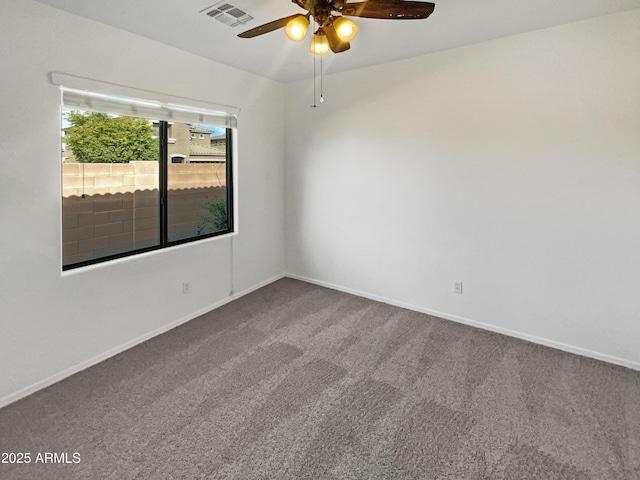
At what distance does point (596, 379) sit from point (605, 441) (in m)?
0.70

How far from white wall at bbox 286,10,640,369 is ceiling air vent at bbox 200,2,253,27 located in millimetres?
1618

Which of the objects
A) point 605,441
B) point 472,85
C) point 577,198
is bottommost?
point 605,441

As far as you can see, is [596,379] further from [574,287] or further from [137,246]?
[137,246]

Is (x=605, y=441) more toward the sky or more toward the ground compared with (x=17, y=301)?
more toward the ground

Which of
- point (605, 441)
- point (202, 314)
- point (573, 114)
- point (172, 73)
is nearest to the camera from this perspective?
point (605, 441)

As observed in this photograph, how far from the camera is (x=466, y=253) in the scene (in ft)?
10.8

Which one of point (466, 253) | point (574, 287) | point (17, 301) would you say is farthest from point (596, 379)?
point (17, 301)

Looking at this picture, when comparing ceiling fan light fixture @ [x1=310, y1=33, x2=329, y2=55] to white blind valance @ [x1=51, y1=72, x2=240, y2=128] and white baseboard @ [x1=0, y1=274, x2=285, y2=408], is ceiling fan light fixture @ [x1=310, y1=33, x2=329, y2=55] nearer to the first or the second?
white blind valance @ [x1=51, y1=72, x2=240, y2=128]

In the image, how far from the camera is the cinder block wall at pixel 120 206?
2.67 metres

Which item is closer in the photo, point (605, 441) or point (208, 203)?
point (605, 441)

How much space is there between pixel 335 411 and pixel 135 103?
2771mm

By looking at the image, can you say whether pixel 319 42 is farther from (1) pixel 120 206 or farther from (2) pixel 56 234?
(2) pixel 56 234

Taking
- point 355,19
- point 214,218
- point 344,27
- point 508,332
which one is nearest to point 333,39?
point 344,27

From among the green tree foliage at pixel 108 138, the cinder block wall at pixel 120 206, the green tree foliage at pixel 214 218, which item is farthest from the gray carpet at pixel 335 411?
the green tree foliage at pixel 108 138
